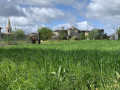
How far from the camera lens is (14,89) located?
4.83 ft

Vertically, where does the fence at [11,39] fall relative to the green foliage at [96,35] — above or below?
below

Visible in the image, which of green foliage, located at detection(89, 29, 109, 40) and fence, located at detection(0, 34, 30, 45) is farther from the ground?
green foliage, located at detection(89, 29, 109, 40)

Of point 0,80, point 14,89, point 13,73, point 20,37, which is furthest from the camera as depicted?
point 20,37

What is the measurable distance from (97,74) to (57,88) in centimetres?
50

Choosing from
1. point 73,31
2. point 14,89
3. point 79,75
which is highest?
point 73,31

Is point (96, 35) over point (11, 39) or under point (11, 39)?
over

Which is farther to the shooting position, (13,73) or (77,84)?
(13,73)

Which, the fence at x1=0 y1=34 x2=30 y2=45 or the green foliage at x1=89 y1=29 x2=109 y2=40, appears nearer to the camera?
the fence at x1=0 y1=34 x2=30 y2=45

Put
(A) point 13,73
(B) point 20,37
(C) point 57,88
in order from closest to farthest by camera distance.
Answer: (C) point 57,88
(A) point 13,73
(B) point 20,37

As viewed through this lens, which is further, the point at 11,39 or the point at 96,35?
the point at 96,35

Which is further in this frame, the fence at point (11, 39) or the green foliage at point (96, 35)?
the green foliage at point (96, 35)

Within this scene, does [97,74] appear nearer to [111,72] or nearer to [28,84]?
[111,72]

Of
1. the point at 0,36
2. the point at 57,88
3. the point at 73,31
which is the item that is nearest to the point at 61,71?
the point at 57,88

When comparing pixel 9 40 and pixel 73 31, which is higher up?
pixel 73 31
